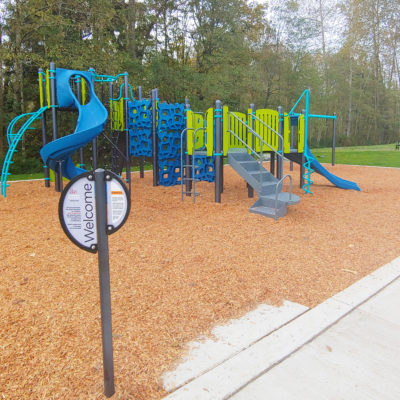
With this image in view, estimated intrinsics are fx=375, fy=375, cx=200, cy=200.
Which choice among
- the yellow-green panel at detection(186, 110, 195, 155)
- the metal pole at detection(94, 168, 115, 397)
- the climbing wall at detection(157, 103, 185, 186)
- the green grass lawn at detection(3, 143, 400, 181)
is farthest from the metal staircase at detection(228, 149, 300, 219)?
the green grass lawn at detection(3, 143, 400, 181)

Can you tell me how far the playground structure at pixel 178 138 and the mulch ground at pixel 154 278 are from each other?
32.6 inches

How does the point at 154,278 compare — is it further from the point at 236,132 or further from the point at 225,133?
the point at 236,132

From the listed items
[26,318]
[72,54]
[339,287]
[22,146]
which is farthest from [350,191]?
[22,146]

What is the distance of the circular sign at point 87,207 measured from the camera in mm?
2010

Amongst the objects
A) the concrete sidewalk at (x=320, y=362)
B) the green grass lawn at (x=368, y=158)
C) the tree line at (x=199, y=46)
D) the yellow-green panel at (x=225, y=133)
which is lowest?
the concrete sidewalk at (x=320, y=362)

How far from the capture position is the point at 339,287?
372 centimetres

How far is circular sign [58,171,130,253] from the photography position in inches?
79.1

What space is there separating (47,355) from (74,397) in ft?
1.64

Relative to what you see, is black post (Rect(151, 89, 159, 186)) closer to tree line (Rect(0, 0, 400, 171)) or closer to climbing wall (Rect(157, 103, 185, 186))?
climbing wall (Rect(157, 103, 185, 186))

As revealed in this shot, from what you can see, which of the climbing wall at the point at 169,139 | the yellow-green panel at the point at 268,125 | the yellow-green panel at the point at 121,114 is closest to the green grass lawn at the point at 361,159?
the yellow-green panel at the point at 121,114

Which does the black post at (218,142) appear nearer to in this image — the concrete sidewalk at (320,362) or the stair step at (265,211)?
the stair step at (265,211)

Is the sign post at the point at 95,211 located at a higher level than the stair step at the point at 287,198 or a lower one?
higher

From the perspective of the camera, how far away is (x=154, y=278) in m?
3.84

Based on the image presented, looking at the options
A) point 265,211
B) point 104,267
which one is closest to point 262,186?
point 265,211
